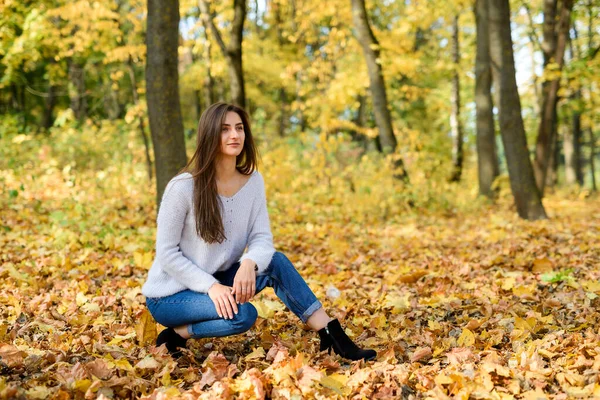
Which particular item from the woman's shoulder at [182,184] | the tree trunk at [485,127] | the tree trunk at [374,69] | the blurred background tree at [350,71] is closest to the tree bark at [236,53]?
the blurred background tree at [350,71]

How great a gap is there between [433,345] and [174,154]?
3.87m

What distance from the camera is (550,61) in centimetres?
1021

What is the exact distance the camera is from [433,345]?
10.7 feet

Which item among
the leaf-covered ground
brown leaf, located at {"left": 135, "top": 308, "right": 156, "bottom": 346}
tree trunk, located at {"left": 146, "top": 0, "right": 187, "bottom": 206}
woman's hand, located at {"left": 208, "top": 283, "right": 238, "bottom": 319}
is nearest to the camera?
the leaf-covered ground

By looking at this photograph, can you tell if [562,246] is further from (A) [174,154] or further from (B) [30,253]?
(B) [30,253]

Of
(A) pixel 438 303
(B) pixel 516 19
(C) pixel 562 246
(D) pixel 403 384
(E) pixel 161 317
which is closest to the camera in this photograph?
(D) pixel 403 384

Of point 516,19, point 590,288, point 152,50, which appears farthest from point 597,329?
point 516,19

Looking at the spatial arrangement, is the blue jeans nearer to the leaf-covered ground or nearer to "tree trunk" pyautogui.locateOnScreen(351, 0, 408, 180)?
the leaf-covered ground

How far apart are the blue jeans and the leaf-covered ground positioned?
18 centimetres

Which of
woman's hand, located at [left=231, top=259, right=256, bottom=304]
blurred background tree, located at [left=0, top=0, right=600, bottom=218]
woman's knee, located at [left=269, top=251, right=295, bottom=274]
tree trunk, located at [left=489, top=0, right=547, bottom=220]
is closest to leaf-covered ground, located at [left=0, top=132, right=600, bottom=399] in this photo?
woman's hand, located at [left=231, top=259, right=256, bottom=304]

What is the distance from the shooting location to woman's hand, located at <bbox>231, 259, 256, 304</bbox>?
117 inches

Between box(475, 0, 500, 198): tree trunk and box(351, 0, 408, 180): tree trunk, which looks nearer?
box(351, 0, 408, 180): tree trunk

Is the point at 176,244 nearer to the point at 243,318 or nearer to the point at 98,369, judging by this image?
the point at 243,318

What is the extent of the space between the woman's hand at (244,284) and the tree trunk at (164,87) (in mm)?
3280
